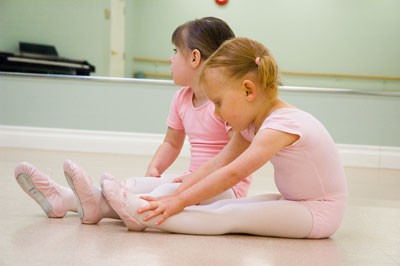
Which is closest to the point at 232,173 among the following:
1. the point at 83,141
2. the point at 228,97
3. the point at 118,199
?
the point at 228,97

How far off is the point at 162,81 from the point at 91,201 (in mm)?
2376

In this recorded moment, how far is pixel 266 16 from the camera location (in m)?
3.78

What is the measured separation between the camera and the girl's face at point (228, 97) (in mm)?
1252

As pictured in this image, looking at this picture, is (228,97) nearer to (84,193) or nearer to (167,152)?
(84,193)

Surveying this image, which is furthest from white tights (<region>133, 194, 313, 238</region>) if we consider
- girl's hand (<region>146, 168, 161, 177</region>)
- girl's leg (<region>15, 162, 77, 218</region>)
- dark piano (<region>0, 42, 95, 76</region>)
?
dark piano (<region>0, 42, 95, 76</region>)

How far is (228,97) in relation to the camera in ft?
4.12

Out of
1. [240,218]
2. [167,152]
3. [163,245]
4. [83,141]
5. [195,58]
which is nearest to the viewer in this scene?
[163,245]

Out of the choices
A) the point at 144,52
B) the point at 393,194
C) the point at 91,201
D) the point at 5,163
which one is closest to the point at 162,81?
the point at 144,52

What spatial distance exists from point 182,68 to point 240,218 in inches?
20.7

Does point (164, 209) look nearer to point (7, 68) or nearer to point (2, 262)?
point (2, 262)

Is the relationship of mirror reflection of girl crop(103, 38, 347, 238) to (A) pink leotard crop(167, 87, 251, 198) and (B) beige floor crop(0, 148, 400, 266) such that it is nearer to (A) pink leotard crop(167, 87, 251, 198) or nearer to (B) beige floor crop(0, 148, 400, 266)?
(B) beige floor crop(0, 148, 400, 266)

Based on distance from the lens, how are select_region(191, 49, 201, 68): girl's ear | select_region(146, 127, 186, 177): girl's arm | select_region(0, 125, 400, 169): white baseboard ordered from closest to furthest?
select_region(191, 49, 201, 68): girl's ear → select_region(146, 127, 186, 177): girl's arm → select_region(0, 125, 400, 169): white baseboard

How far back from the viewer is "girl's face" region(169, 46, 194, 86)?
1593mm

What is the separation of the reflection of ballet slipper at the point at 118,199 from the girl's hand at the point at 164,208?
0.12 ft
